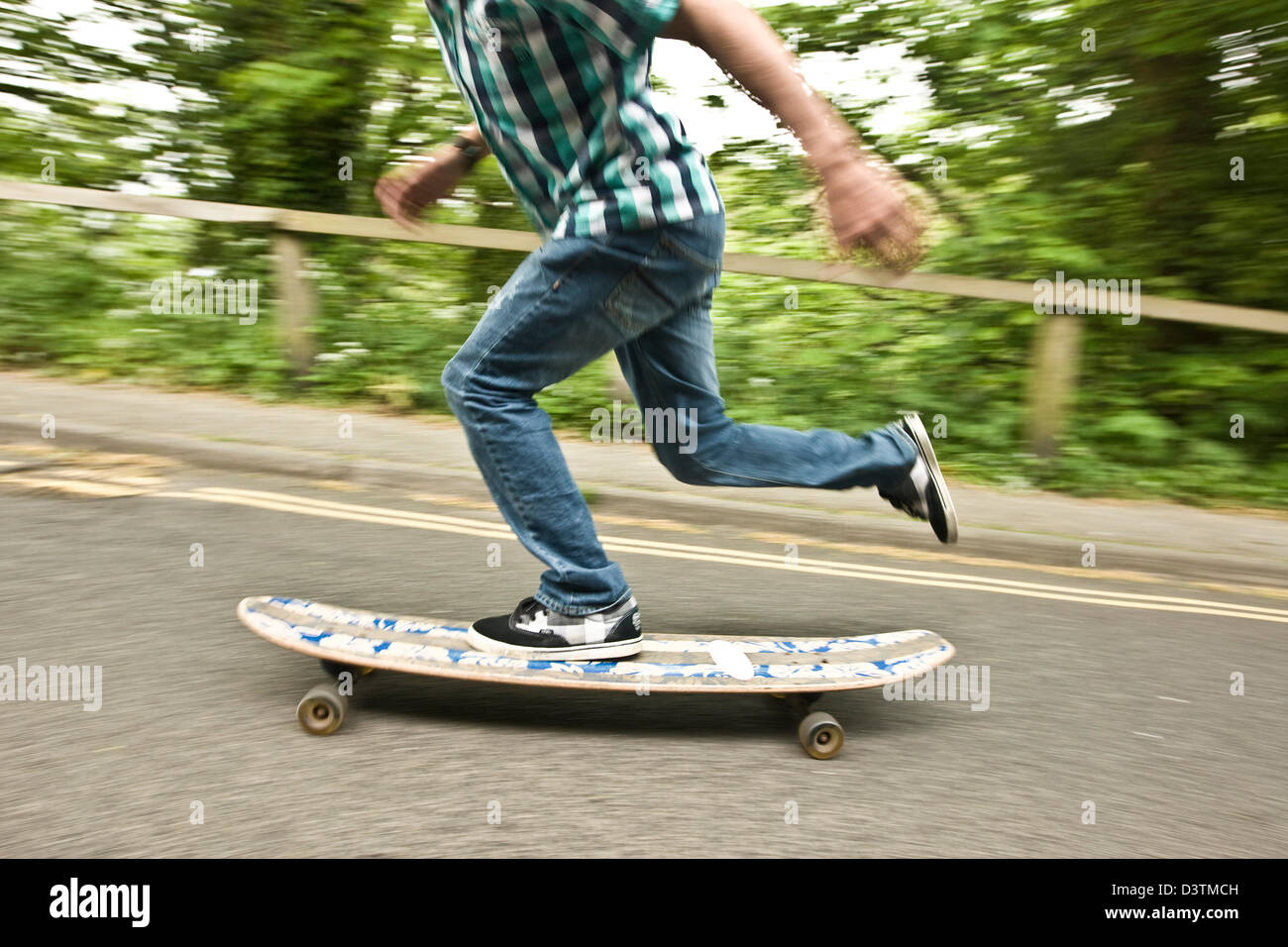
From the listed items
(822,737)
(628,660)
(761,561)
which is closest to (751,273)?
(761,561)

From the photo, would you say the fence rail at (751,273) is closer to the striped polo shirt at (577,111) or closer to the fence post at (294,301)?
the fence post at (294,301)

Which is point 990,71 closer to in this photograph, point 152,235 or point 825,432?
point 825,432

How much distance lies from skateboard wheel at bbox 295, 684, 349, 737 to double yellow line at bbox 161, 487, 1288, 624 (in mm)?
2014

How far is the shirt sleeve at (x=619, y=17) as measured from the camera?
2.17 meters

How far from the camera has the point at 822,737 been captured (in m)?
2.62

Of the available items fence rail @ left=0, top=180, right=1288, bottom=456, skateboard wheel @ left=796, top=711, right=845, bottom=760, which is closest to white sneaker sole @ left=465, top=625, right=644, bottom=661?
skateboard wheel @ left=796, top=711, right=845, bottom=760

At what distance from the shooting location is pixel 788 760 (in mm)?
2611

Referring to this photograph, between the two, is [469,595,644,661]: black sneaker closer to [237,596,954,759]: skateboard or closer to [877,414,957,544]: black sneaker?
[237,596,954,759]: skateboard

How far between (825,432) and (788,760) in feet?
3.19

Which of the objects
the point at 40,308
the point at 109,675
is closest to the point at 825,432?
the point at 109,675

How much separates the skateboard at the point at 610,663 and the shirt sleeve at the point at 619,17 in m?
1.43

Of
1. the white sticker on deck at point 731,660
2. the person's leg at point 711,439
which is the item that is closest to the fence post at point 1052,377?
the person's leg at point 711,439

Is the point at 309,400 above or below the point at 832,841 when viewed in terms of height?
above

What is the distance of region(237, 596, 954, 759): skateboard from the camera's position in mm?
2574
